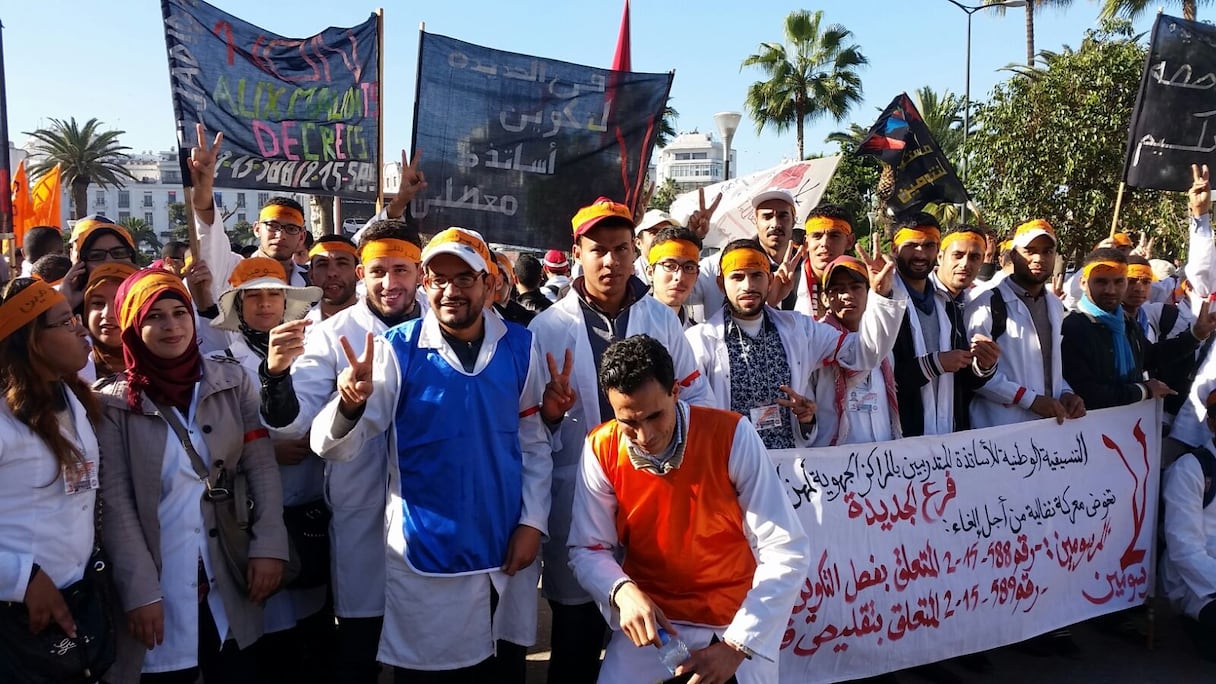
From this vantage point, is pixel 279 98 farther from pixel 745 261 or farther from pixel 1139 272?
pixel 1139 272

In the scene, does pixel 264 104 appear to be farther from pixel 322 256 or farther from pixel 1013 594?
pixel 1013 594

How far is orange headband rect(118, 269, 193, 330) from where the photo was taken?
288cm

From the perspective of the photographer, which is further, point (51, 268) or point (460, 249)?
point (51, 268)

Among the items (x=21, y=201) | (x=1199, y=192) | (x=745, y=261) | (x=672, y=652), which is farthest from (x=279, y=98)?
(x=21, y=201)

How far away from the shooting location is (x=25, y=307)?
267 cm

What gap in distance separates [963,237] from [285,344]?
3494 mm

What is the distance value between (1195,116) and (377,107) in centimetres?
563

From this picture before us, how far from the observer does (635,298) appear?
11.8ft

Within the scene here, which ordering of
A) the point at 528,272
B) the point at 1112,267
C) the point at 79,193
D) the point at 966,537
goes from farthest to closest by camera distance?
the point at 79,193 < the point at 528,272 < the point at 1112,267 < the point at 966,537

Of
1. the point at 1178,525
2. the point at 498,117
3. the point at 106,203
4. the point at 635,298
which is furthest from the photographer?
the point at 106,203

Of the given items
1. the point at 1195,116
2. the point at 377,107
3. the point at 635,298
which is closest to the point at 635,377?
the point at 635,298

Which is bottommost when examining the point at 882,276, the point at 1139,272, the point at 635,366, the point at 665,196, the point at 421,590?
the point at 421,590

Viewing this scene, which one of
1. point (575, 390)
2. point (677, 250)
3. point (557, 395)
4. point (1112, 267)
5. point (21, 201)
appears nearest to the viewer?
point (557, 395)

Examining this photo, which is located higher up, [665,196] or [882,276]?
[665,196]
